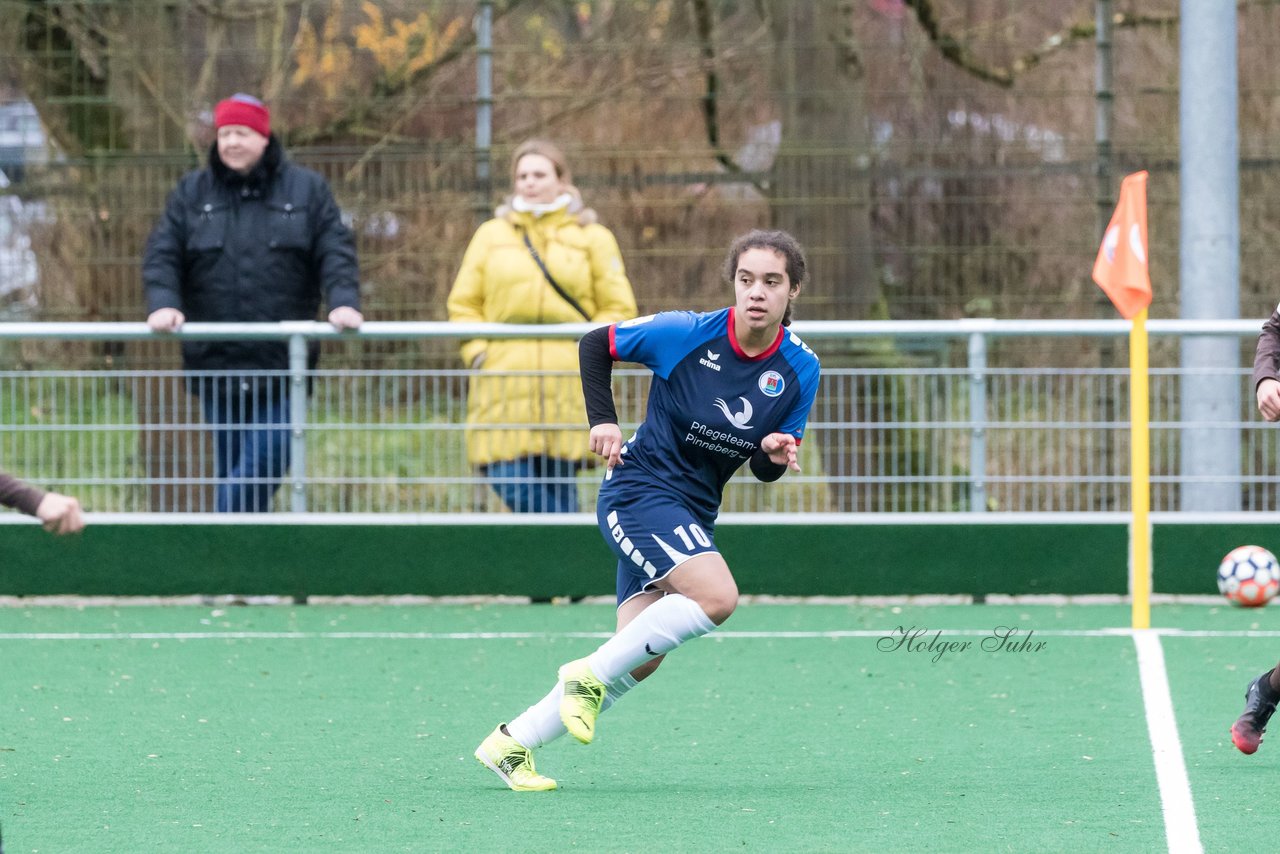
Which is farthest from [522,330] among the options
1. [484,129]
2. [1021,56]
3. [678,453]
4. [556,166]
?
[678,453]

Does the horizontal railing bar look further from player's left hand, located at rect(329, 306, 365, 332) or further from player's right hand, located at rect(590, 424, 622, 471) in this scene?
player's right hand, located at rect(590, 424, 622, 471)

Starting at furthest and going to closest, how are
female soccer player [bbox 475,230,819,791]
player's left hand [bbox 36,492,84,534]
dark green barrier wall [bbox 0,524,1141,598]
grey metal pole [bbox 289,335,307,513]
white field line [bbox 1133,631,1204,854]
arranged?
dark green barrier wall [bbox 0,524,1141,598], grey metal pole [bbox 289,335,307,513], female soccer player [bbox 475,230,819,791], white field line [bbox 1133,631,1204,854], player's left hand [bbox 36,492,84,534]

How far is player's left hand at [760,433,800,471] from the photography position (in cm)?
576

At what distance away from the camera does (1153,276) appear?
36.5 feet

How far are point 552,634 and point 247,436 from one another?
1913mm

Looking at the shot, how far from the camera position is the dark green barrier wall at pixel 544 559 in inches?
384

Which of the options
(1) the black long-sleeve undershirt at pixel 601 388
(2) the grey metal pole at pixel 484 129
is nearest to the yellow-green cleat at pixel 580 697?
(1) the black long-sleeve undershirt at pixel 601 388

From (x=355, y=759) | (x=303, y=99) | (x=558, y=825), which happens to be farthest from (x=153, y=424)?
(x=558, y=825)

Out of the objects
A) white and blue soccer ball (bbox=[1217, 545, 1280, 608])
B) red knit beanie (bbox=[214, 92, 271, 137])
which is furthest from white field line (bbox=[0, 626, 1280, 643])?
red knit beanie (bbox=[214, 92, 271, 137])

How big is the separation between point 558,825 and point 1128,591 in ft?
16.9

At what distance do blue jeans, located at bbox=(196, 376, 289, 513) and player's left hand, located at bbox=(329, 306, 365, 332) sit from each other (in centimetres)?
47

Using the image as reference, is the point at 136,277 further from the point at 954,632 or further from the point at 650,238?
the point at 954,632

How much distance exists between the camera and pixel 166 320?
31.1 ft

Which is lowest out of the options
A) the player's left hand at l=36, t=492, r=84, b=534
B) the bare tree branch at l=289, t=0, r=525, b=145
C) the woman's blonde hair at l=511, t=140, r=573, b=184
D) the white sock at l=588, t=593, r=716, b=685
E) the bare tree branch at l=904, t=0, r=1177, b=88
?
the white sock at l=588, t=593, r=716, b=685
